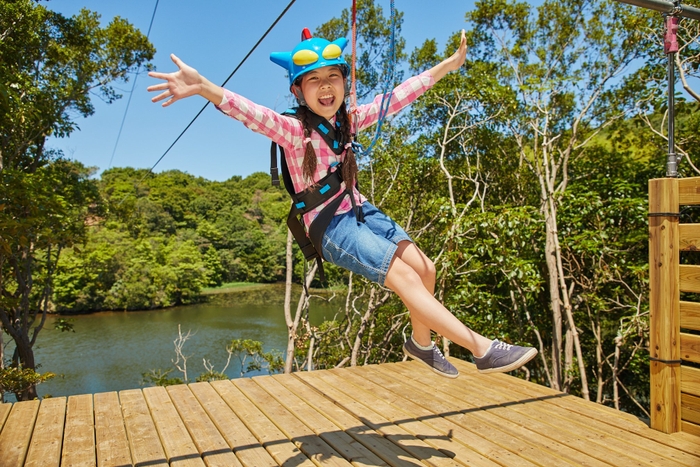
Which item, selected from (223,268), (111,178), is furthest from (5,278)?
(111,178)

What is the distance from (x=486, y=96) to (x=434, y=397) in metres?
5.00

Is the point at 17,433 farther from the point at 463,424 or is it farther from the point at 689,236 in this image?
the point at 689,236

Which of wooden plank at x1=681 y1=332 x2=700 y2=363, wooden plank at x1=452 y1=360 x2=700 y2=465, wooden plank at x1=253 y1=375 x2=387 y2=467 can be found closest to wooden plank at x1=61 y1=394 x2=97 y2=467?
wooden plank at x1=253 y1=375 x2=387 y2=467

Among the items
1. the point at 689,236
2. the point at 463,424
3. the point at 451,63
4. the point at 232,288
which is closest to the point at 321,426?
the point at 463,424

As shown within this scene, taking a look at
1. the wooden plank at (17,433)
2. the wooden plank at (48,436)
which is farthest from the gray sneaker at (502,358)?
the wooden plank at (17,433)

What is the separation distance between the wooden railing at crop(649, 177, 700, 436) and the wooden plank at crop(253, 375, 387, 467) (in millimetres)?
1311

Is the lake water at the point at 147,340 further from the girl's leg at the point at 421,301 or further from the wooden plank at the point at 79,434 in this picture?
the girl's leg at the point at 421,301

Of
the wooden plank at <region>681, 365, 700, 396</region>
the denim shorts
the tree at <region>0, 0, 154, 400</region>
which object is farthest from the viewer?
the tree at <region>0, 0, 154, 400</region>

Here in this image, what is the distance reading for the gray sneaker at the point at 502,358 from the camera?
5.92 ft

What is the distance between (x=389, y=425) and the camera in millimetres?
2504

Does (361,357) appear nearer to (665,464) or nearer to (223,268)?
(665,464)

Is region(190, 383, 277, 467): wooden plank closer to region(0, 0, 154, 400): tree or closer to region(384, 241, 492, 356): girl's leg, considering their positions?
region(384, 241, 492, 356): girl's leg

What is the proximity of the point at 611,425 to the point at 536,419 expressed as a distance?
1.06 ft

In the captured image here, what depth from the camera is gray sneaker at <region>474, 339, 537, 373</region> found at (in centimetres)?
180
